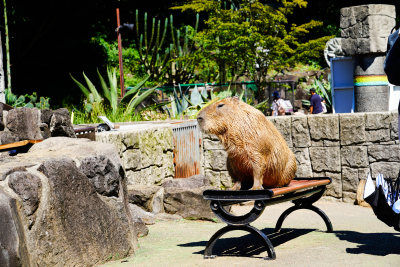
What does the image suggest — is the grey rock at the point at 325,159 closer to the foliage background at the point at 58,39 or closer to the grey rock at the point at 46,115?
the grey rock at the point at 46,115

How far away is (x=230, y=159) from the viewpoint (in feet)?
15.2

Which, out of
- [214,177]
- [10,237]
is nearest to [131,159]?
[214,177]

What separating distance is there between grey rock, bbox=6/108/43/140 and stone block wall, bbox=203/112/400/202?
3832 mm

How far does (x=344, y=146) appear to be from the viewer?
7.84 meters

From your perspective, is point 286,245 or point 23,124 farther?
point 23,124

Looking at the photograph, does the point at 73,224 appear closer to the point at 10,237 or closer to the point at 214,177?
the point at 10,237

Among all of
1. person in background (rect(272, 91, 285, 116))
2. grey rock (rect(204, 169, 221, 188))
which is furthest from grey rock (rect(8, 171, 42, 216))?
person in background (rect(272, 91, 285, 116))

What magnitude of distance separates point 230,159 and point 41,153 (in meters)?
1.38

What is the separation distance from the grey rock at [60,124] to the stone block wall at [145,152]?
0.84 m

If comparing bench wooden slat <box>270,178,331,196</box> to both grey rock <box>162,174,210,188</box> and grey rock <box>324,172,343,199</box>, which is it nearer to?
grey rock <box>162,174,210,188</box>

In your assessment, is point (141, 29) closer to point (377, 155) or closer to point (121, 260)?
point (377, 155)

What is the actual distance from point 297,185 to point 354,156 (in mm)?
3322

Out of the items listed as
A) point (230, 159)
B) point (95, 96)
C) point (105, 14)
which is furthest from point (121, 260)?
point (105, 14)

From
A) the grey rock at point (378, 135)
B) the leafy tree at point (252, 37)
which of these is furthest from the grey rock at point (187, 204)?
the leafy tree at point (252, 37)
